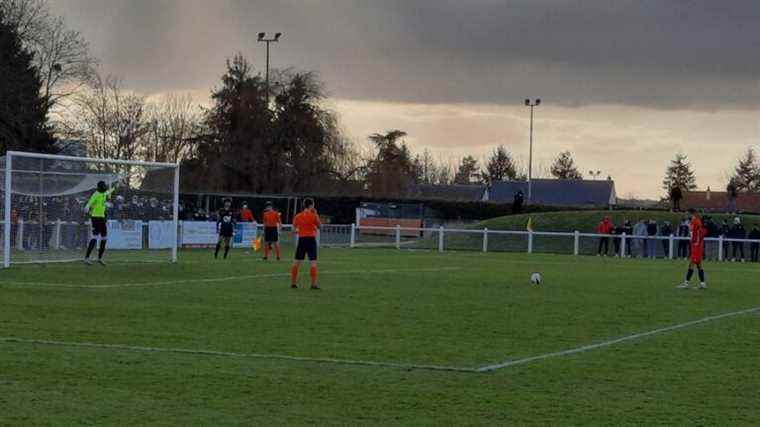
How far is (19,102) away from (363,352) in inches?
1952

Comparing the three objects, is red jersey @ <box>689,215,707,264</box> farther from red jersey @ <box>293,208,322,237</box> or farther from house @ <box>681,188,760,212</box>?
house @ <box>681,188,760,212</box>

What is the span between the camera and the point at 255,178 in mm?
83688

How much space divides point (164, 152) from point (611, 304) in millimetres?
64328

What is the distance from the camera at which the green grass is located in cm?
1002

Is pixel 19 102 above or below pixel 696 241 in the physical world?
above

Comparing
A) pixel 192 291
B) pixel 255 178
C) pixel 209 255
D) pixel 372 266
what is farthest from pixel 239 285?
pixel 255 178

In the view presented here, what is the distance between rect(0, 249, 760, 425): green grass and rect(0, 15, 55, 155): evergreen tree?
34.3 meters

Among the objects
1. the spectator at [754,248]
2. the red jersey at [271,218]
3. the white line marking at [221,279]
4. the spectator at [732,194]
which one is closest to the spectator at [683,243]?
the spectator at [754,248]

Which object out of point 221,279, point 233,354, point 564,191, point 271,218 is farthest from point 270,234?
point 564,191

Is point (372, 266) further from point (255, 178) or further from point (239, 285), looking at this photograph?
point (255, 178)

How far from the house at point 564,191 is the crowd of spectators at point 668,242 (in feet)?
242

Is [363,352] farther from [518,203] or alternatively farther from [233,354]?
[518,203]

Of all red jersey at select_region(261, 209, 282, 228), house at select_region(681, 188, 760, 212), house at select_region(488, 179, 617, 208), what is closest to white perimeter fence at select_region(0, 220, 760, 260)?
red jersey at select_region(261, 209, 282, 228)

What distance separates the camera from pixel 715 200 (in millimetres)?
135875
